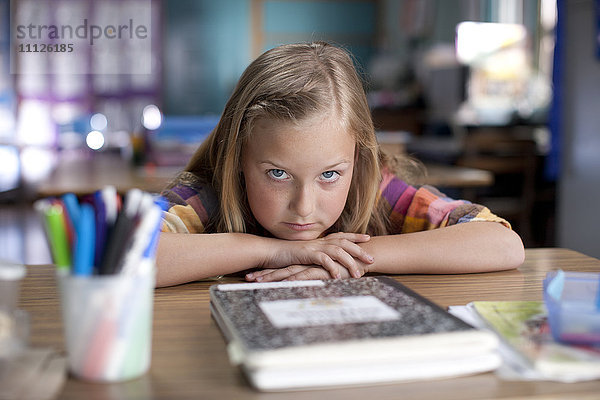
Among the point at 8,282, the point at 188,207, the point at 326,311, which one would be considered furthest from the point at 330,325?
the point at 188,207

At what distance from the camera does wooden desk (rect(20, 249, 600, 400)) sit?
0.52 m

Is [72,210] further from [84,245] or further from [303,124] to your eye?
[303,124]

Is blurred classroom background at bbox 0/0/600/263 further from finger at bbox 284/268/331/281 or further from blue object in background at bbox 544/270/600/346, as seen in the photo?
blue object in background at bbox 544/270/600/346

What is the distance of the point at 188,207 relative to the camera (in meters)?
1.14

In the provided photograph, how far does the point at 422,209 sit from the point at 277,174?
353mm

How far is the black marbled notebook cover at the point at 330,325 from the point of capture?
0.55 metres

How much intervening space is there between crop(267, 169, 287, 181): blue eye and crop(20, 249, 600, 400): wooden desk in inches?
6.5

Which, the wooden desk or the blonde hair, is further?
the blonde hair

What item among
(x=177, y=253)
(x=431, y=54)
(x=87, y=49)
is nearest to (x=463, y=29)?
(x=431, y=54)

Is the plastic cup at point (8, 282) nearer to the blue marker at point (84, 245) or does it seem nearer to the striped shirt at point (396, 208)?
the blue marker at point (84, 245)

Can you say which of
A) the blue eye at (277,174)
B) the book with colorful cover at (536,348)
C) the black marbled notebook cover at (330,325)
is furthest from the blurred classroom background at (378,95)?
the book with colorful cover at (536,348)

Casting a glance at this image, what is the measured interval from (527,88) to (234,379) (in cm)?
581

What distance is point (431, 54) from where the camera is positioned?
6.12 m

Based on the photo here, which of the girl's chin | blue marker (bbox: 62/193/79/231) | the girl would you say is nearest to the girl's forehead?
the girl
